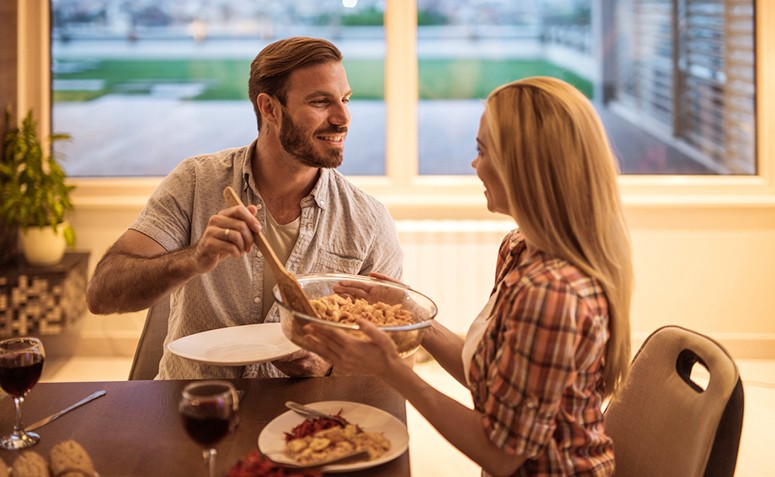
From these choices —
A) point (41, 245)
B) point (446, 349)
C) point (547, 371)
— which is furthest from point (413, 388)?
point (41, 245)

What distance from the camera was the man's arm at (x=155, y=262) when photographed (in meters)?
1.74

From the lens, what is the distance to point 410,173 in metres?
4.38

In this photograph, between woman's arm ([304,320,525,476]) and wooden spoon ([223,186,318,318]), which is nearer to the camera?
woman's arm ([304,320,525,476])

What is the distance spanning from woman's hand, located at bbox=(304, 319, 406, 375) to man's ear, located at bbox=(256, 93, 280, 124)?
1.02 meters

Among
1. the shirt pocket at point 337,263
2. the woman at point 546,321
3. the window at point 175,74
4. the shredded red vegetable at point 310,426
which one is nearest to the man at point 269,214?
the shirt pocket at point 337,263

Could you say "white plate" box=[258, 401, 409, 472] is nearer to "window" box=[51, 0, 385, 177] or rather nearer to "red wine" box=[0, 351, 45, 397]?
"red wine" box=[0, 351, 45, 397]

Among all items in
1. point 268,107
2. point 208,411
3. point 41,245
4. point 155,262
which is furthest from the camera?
point 41,245

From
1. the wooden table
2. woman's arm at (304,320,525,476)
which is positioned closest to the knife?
the wooden table

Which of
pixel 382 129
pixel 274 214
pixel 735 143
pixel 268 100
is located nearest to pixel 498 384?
pixel 274 214

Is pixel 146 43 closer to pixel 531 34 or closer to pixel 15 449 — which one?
pixel 531 34

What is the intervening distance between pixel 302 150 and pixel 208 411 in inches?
45.5

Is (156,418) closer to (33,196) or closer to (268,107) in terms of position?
(268,107)

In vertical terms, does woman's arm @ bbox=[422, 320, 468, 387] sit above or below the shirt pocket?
below

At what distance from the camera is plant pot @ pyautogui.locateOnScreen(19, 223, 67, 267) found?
12.8ft
